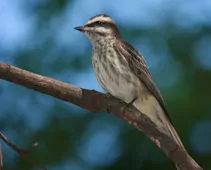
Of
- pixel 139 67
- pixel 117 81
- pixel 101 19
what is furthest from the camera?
pixel 101 19

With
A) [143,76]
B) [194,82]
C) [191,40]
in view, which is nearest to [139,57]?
[143,76]

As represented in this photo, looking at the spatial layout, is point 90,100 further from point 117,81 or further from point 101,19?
point 101,19

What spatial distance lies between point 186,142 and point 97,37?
30.1 inches

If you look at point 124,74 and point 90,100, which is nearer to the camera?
point 90,100

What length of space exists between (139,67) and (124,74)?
4.2 inches

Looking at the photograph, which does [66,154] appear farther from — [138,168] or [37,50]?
[37,50]

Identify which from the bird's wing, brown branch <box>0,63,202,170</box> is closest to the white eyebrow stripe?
the bird's wing

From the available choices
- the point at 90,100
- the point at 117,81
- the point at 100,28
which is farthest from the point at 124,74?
the point at 90,100

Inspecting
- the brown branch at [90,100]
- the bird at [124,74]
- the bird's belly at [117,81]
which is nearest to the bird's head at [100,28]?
the bird at [124,74]

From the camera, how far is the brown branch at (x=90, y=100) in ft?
7.24

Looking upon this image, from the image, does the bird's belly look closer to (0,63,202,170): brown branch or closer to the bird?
the bird

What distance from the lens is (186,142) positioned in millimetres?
3578

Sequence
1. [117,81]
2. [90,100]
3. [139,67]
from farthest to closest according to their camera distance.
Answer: [139,67] → [117,81] → [90,100]

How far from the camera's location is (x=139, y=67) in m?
3.15
